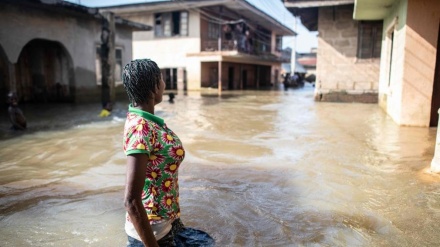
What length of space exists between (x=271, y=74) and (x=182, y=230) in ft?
113

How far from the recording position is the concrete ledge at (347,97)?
15.1 m

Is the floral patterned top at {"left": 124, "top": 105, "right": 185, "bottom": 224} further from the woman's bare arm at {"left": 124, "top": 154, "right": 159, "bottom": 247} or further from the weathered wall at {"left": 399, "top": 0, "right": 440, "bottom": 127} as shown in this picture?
the weathered wall at {"left": 399, "top": 0, "right": 440, "bottom": 127}

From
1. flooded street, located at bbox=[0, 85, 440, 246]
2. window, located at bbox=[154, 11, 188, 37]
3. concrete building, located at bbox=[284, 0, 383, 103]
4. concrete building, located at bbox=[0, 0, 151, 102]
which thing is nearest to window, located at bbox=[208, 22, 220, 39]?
window, located at bbox=[154, 11, 188, 37]

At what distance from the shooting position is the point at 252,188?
4.59 meters

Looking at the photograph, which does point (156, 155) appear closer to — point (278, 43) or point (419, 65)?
point (419, 65)

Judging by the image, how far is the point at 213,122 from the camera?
33.7 feet

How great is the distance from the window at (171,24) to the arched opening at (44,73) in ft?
35.6

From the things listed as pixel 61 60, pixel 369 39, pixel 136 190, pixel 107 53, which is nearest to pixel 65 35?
pixel 61 60

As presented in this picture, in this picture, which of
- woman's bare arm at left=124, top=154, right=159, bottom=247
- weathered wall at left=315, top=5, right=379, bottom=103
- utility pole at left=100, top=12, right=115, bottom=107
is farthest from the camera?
weathered wall at left=315, top=5, right=379, bottom=103

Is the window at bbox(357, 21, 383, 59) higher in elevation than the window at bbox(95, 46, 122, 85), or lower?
higher

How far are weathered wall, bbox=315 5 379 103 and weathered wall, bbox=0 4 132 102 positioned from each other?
9443 millimetres

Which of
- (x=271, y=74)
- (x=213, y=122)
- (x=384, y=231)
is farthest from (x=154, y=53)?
(x=384, y=231)

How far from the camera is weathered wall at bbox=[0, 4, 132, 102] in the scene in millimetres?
11203

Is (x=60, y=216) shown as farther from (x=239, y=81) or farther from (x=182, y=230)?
(x=239, y=81)
